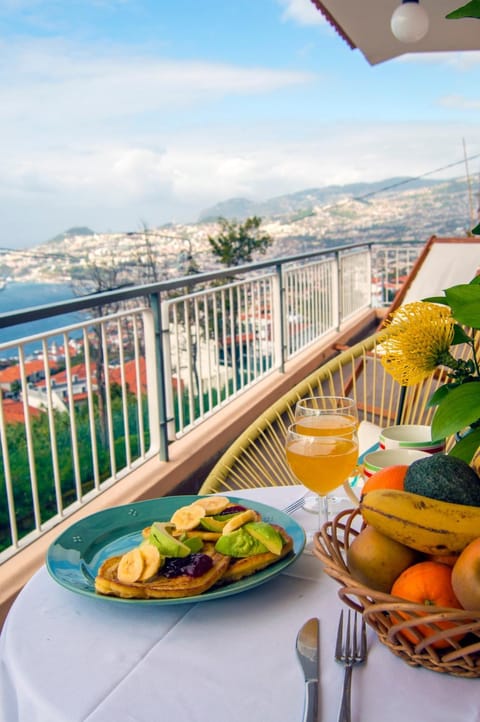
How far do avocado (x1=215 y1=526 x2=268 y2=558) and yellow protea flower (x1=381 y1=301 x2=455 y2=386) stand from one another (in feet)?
1.06

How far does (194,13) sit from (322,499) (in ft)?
144

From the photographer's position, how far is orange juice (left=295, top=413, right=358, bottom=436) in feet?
3.49

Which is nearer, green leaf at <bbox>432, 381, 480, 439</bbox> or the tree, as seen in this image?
green leaf at <bbox>432, 381, 480, 439</bbox>

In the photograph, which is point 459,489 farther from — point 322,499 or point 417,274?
point 417,274

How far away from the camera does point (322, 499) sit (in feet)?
3.54

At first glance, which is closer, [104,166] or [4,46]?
[104,166]

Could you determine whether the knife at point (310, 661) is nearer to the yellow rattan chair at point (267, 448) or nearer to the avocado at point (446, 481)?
the avocado at point (446, 481)

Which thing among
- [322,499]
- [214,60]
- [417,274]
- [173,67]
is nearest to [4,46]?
[173,67]

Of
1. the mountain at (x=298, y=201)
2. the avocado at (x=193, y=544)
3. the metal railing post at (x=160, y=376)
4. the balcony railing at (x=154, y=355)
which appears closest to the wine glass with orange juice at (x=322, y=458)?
the avocado at (x=193, y=544)

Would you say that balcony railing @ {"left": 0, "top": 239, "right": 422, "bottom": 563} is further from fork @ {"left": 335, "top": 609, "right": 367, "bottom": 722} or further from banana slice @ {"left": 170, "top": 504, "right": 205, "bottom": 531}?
fork @ {"left": 335, "top": 609, "right": 367, "bottom": 722}

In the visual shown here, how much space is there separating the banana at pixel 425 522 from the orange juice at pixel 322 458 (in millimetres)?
258

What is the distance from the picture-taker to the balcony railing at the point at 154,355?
8.74 ft

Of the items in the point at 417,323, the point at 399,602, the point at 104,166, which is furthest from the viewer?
the point at 104,166

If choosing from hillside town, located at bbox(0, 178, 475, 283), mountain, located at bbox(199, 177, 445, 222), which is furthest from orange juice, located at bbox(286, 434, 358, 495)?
mountain, located at bbox(199, 177, 445, 222)
